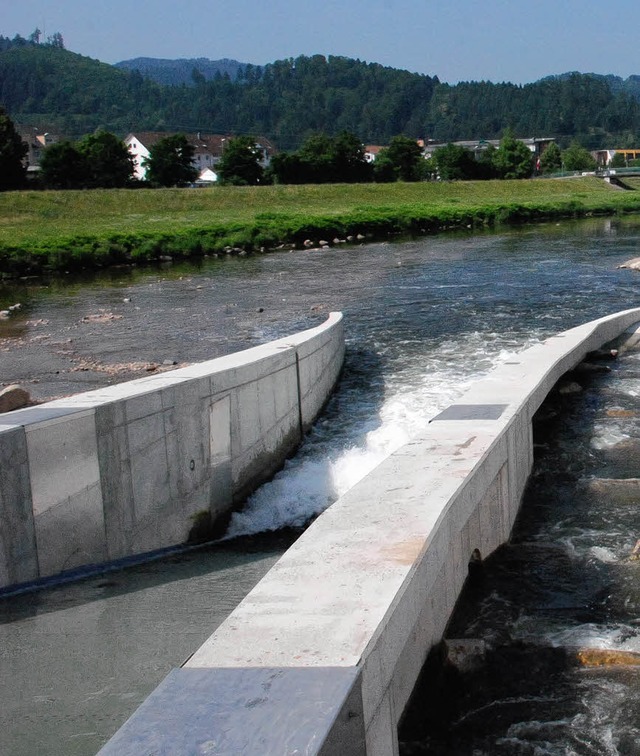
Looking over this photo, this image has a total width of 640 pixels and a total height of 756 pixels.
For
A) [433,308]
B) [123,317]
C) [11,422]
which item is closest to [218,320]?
[123,317]

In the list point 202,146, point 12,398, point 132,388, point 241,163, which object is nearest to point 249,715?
point 132,388

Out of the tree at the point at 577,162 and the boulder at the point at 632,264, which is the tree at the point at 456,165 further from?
the boulder at the point at 632,264

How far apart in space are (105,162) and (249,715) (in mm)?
86309

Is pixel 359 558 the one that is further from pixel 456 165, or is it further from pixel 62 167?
pixel 456 165

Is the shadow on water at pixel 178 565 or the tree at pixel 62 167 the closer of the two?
the shadow on water at pixel 178 565

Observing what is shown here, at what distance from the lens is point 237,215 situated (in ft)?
188

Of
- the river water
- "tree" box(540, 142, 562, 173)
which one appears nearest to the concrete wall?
the river water

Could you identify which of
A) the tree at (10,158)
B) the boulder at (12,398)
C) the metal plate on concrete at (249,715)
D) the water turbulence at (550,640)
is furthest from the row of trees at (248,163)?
the metal plate on concrete at (249,715)

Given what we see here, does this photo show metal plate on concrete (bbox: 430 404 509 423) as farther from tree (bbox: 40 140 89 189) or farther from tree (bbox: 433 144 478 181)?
tree (bbox: 433 144 478 181)

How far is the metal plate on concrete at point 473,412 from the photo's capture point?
8.97m

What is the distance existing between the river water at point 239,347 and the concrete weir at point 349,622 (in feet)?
5.22

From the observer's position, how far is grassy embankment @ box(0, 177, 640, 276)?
40.6 metres

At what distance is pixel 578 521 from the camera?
28.6ft

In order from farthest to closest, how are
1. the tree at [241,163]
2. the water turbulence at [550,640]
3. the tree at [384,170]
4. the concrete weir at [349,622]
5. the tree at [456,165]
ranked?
the tree at [456,165]
the tree at [384,170]
the tree at [241,163]
the water turbulence at [550,640]
the concrete weir at [349,622]
